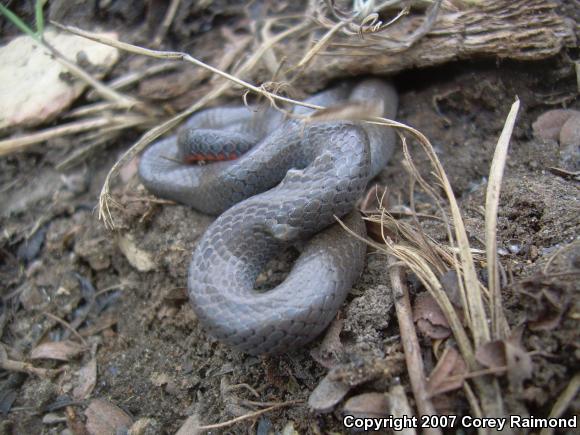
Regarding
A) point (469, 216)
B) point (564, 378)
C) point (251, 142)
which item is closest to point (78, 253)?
point (251, 142)

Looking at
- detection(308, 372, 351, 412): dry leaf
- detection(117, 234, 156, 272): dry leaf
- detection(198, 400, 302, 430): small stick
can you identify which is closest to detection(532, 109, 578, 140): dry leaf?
detection(308, 372, 351, 412): dry leaf

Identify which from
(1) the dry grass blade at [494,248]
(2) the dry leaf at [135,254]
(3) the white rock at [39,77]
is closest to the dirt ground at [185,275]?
(2) the dry leaf at [135,254]

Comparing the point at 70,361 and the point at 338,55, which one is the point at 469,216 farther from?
the point at 70,361

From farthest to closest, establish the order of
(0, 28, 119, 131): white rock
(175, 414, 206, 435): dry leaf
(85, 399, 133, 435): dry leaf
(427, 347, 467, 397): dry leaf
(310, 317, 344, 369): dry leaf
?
(0, 28, 119, 131): white rock
(85, 399, 133, 435): dry leaf
(175, 414, 206, 435): dry leaf
(310, 317, 344, 369): dry leaf
(427, 347, 467, 397): dry leaf

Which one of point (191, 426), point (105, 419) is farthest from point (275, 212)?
point (105, 419)

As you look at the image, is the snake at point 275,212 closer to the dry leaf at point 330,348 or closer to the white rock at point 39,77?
the dry leaf at point 330,348

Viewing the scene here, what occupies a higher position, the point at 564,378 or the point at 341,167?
the point at 341,167

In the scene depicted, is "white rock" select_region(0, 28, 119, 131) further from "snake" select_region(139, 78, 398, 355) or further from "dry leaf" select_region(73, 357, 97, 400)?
"dry leaf" select_region(73, 357, 97, 400)
